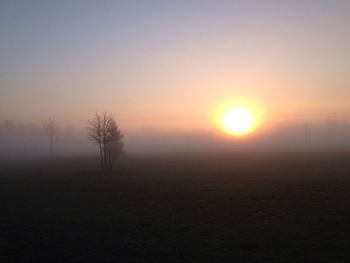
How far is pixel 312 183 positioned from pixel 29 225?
23170mm

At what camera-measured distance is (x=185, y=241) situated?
19.0 meters

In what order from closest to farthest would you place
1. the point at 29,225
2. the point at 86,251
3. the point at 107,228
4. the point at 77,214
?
the point at 86,251, the point at 107,228, the point at 29,225, the point at 77,214

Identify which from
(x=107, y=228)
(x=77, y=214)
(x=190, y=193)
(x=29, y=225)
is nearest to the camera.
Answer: (x=107, y=228)

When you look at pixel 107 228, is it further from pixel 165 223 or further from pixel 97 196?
pixel 97 196

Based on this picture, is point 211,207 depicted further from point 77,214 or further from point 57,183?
point 57,183

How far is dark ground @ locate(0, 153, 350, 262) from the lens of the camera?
17.3 metres

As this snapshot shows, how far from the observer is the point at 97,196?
3328 cm

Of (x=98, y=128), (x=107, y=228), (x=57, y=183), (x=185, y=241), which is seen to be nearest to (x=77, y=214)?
(x=107, y=228)

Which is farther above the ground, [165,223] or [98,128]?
[98,128]

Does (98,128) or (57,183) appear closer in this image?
(57,183)

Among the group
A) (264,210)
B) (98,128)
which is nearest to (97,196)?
(264,210)

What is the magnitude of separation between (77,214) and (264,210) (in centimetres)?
1259

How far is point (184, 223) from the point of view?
2262 cm

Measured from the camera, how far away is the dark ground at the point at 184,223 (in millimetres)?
17297
